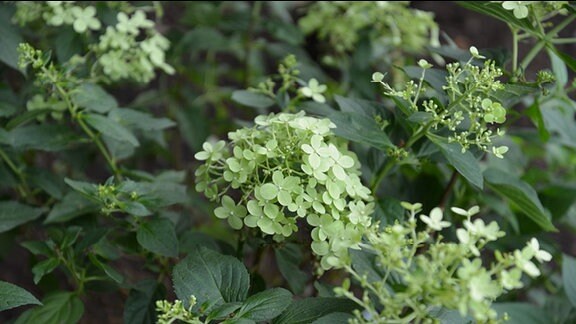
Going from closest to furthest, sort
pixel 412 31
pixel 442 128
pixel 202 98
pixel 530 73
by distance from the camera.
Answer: pixel 442 128 → pixel 412 31 → pixel 202 98 → pixel 530 73

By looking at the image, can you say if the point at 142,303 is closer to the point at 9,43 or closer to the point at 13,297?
the point at 13,297

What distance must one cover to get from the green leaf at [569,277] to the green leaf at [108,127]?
92 cm

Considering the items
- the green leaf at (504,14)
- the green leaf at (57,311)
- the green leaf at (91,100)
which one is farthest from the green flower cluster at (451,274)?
the green leaf at (91,100)

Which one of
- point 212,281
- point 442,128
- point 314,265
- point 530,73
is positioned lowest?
point 530,73

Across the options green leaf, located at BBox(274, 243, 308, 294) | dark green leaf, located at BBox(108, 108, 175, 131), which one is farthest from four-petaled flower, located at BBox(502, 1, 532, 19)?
dark green leaf, located at BBox(108, 108, 175, 131)

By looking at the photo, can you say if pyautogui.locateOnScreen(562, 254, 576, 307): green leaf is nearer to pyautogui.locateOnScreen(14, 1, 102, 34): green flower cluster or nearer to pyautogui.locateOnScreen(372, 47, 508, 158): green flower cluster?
pyautogui.locateOnScreen(372, 47, 508, 158): green flower cluster

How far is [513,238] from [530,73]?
1105mm

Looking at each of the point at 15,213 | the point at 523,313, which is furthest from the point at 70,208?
the point at 523,313

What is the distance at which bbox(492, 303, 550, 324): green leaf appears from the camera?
1.49 meters

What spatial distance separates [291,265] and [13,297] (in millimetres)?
497

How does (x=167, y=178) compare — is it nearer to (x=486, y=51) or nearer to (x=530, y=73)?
(x=486, y=51)

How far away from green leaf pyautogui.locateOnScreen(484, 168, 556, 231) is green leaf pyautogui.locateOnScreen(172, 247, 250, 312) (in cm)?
53

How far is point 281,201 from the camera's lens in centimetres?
100

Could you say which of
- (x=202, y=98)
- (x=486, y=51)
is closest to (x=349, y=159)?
(x=486, y=51)
